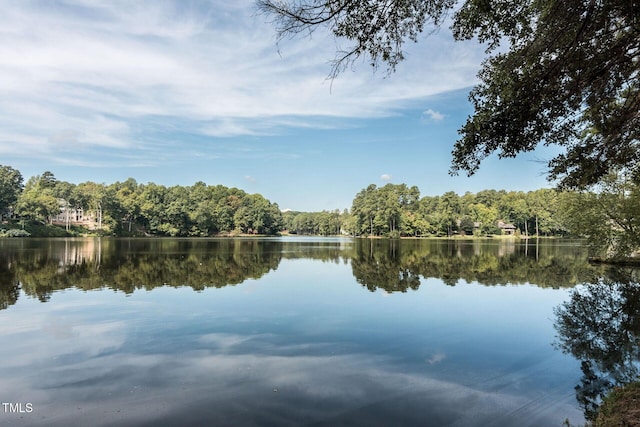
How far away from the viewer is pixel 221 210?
389 ft

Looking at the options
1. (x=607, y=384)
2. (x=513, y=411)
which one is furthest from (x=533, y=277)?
(x=513, y=411)

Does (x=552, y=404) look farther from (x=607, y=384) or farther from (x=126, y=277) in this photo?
(x=126, y=277)

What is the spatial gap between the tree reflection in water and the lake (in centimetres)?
18

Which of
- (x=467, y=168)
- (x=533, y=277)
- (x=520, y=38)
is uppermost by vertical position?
(x=520, y=38)

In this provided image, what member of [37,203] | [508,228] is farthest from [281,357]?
[508,228]

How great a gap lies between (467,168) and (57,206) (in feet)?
350

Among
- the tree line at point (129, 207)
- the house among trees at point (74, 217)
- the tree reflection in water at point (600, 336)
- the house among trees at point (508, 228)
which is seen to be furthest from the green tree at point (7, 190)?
the house among trees at point (508, 228)

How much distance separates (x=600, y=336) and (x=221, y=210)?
114m

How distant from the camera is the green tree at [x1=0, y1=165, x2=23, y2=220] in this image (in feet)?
277

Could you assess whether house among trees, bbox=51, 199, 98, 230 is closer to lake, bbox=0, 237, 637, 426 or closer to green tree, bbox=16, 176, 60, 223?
green tree, bbox=16, 176, 60, 223

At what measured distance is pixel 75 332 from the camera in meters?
10.1

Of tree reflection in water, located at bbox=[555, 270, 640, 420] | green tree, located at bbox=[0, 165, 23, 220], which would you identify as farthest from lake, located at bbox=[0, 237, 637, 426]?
green tree, located at bbox=[0, 165, 23, 220]

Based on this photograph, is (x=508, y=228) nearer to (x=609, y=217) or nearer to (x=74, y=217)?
(x=609, y=217)

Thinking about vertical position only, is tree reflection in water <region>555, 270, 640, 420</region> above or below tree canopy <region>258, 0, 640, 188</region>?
below
